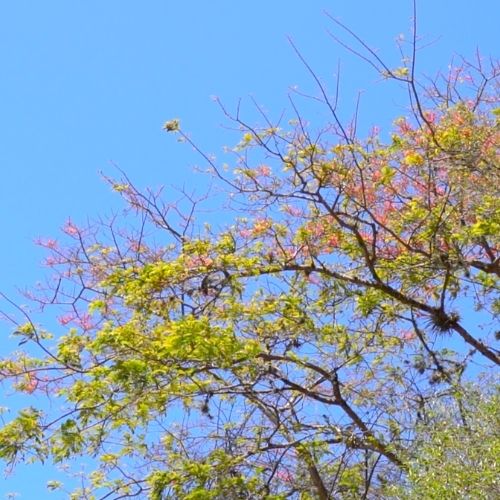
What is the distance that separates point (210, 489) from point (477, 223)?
313cm

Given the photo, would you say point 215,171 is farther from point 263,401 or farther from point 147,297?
point 263,401

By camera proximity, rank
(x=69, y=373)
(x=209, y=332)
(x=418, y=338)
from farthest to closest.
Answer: (x=418, y=338), (x=69, y=373), (x=209, y=332)

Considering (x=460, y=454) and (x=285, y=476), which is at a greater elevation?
(x=285, y=476)

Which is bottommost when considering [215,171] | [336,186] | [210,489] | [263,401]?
[210,489]

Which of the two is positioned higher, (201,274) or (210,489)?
(201,274)

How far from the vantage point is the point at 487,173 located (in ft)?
26.0

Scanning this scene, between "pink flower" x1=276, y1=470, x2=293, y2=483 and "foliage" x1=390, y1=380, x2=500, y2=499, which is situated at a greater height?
"pink flower" x1=276, y1=470, x2=293, y2=483

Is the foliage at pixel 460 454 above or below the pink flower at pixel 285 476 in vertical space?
below

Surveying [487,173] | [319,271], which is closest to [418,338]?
[319,271]

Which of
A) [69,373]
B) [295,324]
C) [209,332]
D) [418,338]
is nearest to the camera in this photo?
[209,332]

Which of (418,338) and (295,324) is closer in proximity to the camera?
(295,324)

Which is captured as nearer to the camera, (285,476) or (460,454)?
(460,454)

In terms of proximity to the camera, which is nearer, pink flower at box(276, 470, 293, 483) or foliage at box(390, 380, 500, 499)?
foliage at box(390, 380, 500, 499)

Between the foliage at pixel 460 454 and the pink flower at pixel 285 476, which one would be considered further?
the pink flower at pixel 285 476
